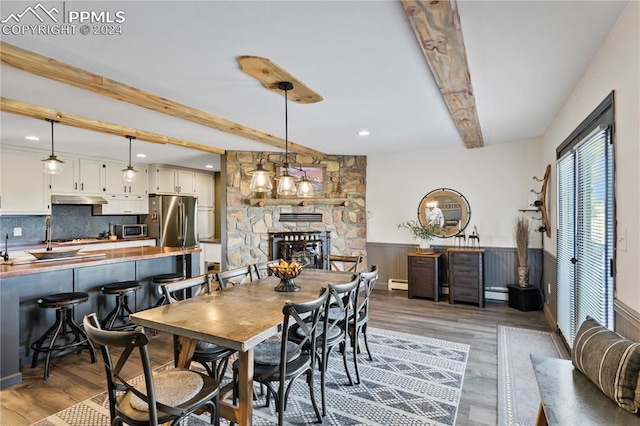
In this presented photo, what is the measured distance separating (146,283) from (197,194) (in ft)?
11.5

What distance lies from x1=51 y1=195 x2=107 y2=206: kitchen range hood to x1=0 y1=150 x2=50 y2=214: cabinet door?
11 centimetres

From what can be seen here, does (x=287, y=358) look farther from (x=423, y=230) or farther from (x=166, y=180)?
(x=166, y=180)

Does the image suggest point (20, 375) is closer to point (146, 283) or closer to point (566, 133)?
point (146, 283)

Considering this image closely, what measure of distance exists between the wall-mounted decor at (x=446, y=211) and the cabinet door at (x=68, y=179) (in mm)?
5756

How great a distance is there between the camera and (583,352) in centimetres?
172

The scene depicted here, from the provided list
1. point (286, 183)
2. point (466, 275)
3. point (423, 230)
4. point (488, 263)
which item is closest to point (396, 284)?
point (423, 230)

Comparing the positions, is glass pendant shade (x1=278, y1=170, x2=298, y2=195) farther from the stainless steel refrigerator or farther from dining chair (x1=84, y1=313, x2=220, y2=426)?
the stainless steel refrigerator

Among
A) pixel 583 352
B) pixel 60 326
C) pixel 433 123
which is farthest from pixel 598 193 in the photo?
pixel 60 326

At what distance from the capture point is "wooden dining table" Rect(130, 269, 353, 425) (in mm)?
1772

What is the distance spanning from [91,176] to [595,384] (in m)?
6.80

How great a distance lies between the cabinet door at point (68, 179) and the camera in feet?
17.4

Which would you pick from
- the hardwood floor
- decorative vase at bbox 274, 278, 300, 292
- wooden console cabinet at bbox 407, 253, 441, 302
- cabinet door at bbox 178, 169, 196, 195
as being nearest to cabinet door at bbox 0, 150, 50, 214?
cabinet door at bbox 178, 169, 196, 195

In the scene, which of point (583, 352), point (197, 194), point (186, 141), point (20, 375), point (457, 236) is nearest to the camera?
point (583, 352)

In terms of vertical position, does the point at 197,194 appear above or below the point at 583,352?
above
